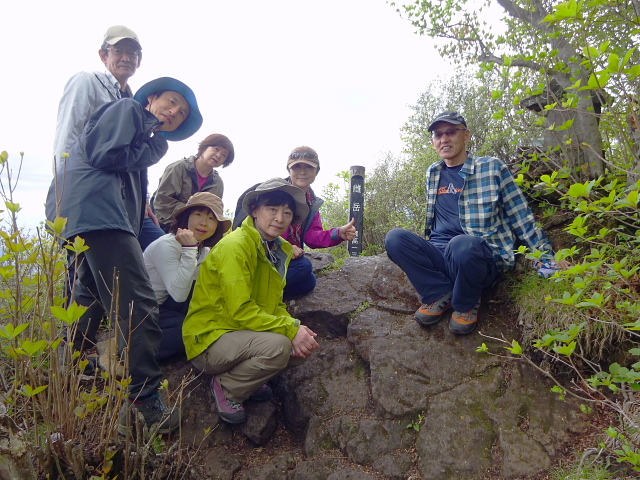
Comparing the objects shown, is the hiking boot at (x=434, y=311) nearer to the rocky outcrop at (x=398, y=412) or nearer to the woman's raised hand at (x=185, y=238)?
the rocky outcrop at (x=398, y=412)

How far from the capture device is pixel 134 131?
2430 millimetres

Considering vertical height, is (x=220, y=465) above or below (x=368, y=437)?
below

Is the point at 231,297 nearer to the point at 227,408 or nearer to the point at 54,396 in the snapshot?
the point at 227,408

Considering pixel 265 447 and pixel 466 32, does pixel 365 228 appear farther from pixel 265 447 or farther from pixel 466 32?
pixel 265 447

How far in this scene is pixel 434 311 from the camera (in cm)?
340

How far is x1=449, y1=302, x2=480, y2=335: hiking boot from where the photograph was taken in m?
3.21

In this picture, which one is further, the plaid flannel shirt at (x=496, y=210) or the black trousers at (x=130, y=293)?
the plaid flannel shirt at (x=496, y=210)

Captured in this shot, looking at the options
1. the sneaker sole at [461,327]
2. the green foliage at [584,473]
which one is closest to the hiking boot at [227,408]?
the sneaker sole at [461,327]

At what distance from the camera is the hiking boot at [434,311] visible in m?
3.40

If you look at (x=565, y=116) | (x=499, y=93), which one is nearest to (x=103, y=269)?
(x=499, y=93)

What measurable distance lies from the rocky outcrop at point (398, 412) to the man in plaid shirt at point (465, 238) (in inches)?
10.7

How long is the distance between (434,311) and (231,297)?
172 cm

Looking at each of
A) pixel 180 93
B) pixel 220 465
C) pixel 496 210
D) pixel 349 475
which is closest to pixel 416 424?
pixel 349 475

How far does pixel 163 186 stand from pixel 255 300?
1.66 m
